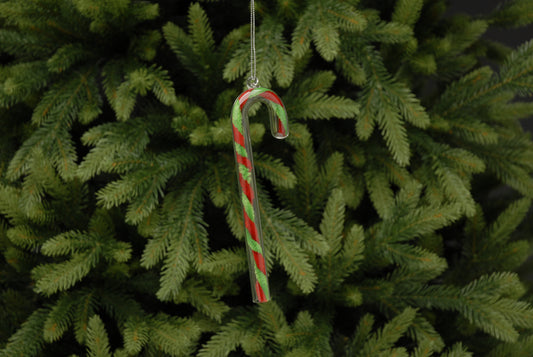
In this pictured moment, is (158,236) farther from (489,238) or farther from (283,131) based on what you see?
(489,238)

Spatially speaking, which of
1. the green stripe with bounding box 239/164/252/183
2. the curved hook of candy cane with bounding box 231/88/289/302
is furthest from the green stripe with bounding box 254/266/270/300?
the green stripe with bounding box 239/164/252/183

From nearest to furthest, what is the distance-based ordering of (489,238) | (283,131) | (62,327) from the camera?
(283,131), (62,327), (489,238)

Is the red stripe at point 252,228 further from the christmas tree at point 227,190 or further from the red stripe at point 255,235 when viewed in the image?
the christmas tree at point 227,190

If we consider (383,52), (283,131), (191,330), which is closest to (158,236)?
(191,330)

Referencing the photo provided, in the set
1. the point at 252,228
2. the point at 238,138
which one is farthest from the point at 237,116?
the point at 252,228

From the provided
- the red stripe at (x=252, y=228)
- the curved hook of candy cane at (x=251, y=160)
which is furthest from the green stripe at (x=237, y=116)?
the red stripe at (x=252, y=228)

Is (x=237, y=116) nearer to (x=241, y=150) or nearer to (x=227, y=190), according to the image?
(x=241, y=150)
